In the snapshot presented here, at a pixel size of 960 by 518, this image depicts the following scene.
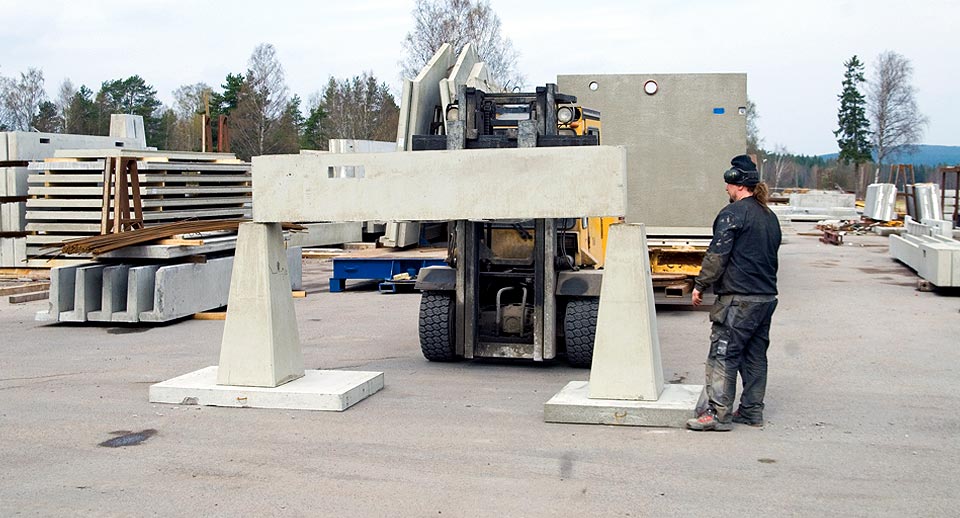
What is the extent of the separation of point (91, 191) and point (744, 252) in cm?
1049

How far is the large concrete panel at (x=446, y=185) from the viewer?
7309 mm

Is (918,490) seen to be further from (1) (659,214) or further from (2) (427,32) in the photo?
(2) (427,32)

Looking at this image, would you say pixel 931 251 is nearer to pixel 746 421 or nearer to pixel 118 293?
pixel 746 421

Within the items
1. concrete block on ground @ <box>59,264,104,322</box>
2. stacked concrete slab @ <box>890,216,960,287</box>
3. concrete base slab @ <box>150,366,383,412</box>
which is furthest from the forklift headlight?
stacked concrete slab @ <box>890,216,960,287</box>

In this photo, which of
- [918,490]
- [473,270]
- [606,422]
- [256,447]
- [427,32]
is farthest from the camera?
[427,32]

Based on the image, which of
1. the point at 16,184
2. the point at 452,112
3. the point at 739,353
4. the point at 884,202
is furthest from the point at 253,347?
the point at 884,202

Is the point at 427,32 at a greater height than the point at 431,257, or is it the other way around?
the point at 427,32

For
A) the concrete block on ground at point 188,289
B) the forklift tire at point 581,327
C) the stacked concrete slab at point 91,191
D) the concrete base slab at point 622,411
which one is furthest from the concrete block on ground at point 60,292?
the concrete base slab at point 622,411

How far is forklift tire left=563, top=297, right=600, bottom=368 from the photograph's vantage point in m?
9.09

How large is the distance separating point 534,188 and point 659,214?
26.2 ft

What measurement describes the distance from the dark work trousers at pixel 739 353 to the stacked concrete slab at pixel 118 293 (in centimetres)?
701

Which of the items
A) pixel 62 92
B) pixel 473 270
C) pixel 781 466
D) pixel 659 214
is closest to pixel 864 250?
pixel 659 214

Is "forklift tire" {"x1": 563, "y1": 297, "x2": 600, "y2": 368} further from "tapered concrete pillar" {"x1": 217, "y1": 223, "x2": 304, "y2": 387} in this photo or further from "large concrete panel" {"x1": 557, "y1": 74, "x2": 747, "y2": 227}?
"large concrete panel" {"x1": 557, "y1": 74, "x2": 747, "y2": 227}

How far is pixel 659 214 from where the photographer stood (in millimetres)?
15062
